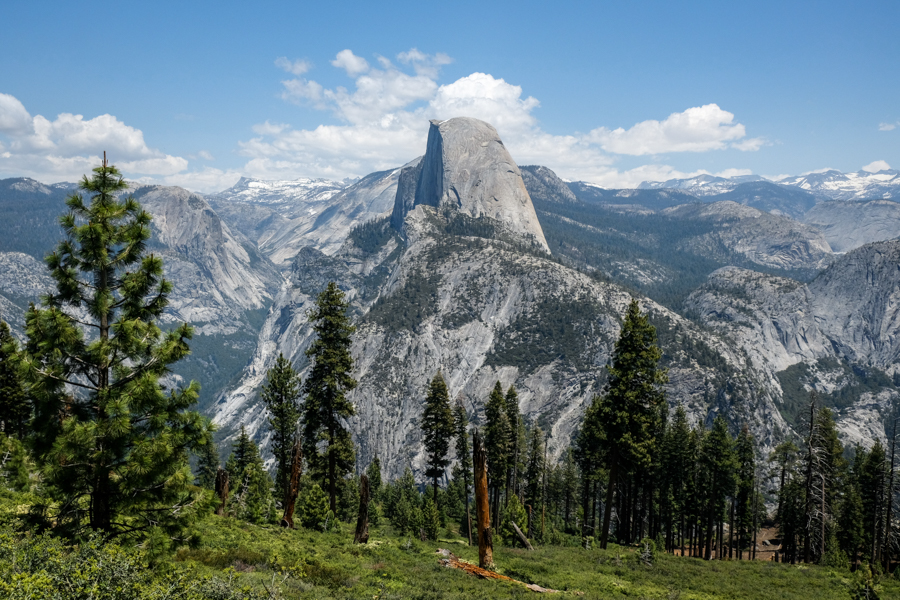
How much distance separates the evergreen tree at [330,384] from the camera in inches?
1272

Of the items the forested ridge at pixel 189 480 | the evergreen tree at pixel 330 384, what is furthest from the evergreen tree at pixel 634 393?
the evergreen tree at pixel 330 384

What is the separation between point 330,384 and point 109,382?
18797 millimetres

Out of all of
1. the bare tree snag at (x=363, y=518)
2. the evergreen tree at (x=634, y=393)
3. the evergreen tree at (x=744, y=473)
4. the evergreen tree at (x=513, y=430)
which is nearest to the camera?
the bare tree snag at (x=363, y=518)

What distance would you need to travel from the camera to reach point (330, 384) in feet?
106

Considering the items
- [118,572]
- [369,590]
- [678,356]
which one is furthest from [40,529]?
[678,356]

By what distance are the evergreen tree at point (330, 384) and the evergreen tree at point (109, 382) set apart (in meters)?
17.8

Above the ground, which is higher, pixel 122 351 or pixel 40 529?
pixel 122 351

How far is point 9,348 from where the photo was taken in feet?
42.3

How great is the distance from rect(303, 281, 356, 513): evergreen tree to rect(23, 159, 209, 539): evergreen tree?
58.4 ft

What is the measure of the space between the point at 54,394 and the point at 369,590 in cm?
996

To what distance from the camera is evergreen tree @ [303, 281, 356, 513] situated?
3231 cm

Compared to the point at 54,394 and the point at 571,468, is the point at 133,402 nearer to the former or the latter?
the point at 54,394

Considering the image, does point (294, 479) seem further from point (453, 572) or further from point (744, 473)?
point (744, 473)

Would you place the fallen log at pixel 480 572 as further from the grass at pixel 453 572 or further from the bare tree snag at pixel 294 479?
the bare tree snag at pixel 294 479
